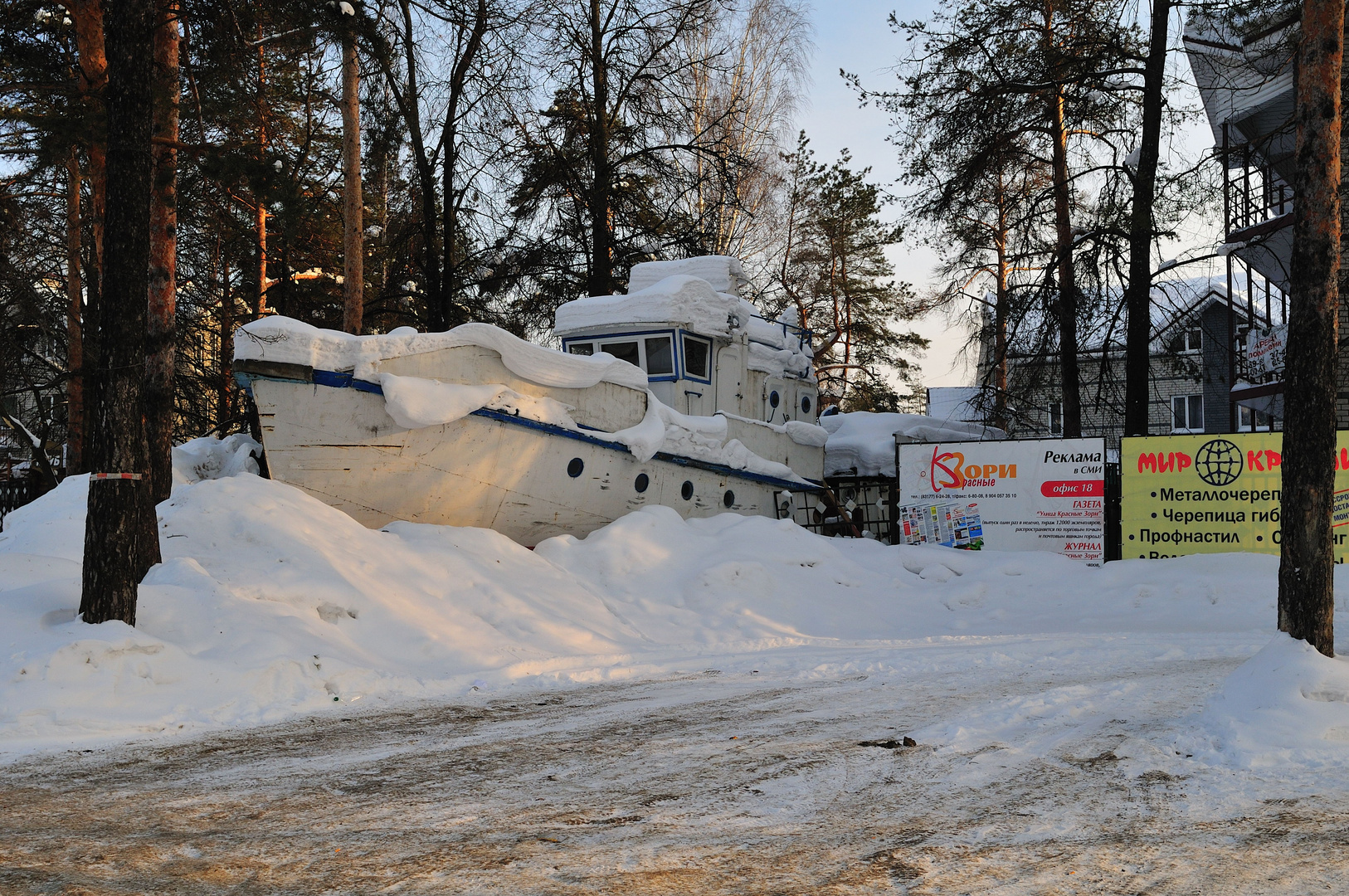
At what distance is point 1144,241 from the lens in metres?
16.5

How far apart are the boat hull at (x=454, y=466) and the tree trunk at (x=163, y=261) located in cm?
93

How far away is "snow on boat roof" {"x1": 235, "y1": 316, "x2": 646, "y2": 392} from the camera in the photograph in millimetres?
9914

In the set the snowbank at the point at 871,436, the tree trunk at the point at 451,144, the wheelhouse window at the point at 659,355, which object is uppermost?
the tree trunk at the point at 451,144

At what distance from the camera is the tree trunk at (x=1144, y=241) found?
1625 cm

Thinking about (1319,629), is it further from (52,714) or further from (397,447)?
(397,447)

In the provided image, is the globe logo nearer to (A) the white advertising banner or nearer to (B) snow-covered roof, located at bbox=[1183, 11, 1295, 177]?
(A) the white advertising banner

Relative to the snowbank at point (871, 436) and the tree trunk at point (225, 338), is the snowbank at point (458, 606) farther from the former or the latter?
the tree trunk at point (225, 338)

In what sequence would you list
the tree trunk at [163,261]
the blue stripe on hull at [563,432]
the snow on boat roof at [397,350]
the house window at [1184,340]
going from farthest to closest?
the house window at [1184,340]
the blue stripe on hull at [563,432]
the snow on boat roof at [397,350]
the tree trunk at [163,261]

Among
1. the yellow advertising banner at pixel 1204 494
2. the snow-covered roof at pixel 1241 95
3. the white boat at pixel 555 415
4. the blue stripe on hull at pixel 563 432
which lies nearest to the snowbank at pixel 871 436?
the white boat at pixel 555 415

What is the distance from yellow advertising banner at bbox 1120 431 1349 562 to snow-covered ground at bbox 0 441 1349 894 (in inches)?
57.8

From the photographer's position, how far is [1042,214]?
64.5 feet

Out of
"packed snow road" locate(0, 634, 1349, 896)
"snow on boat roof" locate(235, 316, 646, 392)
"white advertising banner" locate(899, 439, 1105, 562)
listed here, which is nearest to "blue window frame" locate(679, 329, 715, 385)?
"snow on boat roof" locate(235, 316, 646, 392)

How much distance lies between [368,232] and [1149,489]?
22.8 m

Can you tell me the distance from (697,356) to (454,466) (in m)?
5.22
